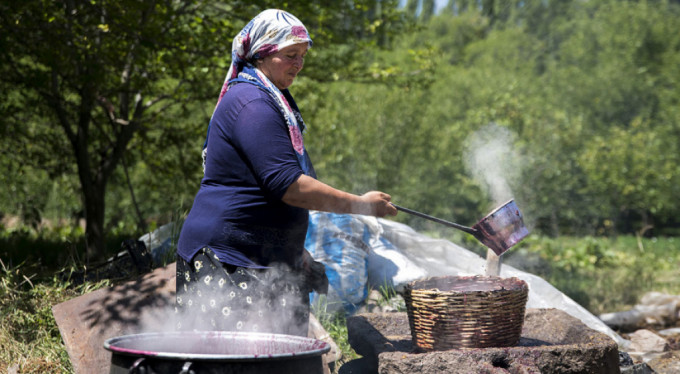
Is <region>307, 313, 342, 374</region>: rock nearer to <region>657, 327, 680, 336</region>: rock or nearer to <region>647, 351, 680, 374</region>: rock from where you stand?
<region>647, 351, 680, 374</region>: rock

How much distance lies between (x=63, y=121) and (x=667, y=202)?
18000 millimetres

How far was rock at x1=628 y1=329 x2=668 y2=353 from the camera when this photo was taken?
488cm

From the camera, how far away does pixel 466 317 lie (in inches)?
116

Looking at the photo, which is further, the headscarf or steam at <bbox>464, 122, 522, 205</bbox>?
steam at <bbox>464, 122, 522, 205</bbox>

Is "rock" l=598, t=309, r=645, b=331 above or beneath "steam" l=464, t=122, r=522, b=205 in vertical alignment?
beneath

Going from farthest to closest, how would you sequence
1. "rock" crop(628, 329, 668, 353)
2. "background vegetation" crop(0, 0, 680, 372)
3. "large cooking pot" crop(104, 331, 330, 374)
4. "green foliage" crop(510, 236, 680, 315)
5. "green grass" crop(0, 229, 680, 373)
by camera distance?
1. "green foliage" crop(510, 236, 680, 315)
2. "background vegetation" crop(0, 0, 680, 372)
3. "rock" crop(628, 329, 668, 353)
4. "green grass" crop(0, 229, 680, 373)
5. "large cooking pot" crop(104, 331, 330, 374)

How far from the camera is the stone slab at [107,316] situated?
11.3 ft

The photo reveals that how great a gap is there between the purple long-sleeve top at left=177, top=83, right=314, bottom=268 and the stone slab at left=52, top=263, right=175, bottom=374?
50.6 inches

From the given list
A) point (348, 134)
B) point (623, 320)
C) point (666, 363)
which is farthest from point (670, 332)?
point (348, 134)

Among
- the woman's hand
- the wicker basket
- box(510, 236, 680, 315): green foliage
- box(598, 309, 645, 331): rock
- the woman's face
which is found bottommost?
box(510, 236, 680, 315): green foliage

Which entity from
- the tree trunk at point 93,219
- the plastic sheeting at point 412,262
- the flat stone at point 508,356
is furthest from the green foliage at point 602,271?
the tree trunk at point 93,219

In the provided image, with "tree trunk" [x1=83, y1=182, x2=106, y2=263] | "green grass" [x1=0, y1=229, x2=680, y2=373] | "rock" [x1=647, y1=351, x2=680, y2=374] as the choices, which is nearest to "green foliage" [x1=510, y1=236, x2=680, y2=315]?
"green grass" [x1=0, y1=229, x2=680, y2=373]

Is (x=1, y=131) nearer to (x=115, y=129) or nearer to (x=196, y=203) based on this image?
(x=115, y=129)

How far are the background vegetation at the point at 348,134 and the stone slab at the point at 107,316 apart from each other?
268 millimetres
